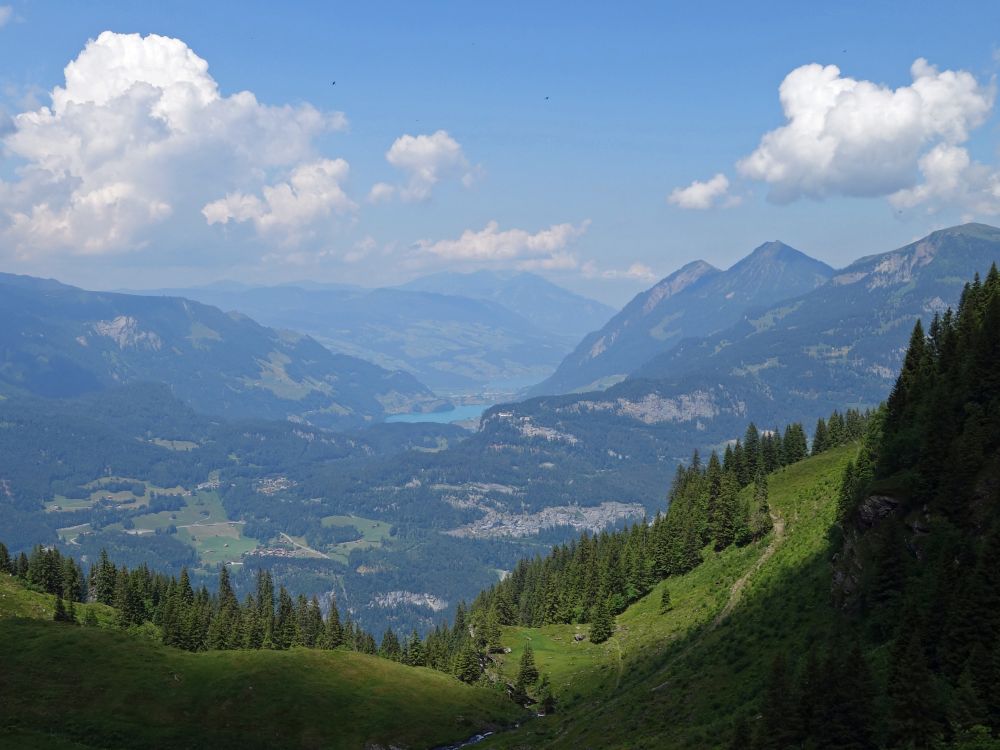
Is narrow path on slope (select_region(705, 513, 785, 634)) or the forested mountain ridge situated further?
narrow path on slope (select_region(705, 513, 785, 634))

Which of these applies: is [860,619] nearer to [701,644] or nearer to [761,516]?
[701,644]

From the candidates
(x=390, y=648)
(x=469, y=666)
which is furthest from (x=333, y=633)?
(x=469, y=666)

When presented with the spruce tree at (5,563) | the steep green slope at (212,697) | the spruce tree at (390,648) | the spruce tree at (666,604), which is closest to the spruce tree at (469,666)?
the steep green slope at (212,697)

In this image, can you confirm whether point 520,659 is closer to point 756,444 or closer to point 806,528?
point 806,528

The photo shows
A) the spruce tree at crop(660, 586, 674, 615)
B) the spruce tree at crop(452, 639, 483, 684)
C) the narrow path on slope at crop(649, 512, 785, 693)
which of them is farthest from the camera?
the spruce tree at crop(452, 639, 483, 684)

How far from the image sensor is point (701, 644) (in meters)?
78.9

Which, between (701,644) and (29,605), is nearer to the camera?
(701,644)

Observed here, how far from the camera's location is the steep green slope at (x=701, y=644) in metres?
61.7

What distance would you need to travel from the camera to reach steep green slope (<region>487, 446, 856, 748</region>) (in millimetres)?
61656

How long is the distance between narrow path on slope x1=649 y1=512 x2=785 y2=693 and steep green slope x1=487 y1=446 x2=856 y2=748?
20 centimetres

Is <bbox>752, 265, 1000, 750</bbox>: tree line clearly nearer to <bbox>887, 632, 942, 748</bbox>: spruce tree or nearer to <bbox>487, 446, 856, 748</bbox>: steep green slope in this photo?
<bbox>887, 632, 942, 748</bbox>: spruce tree

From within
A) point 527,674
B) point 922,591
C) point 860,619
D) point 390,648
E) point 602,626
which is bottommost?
point 390,648

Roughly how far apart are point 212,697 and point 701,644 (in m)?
57.5

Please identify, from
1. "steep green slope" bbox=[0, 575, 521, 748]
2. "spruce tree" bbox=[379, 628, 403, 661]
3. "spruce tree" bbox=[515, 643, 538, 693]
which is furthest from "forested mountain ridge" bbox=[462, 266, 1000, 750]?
"spruce tree" bbox=[379, 628, 403, 661]
